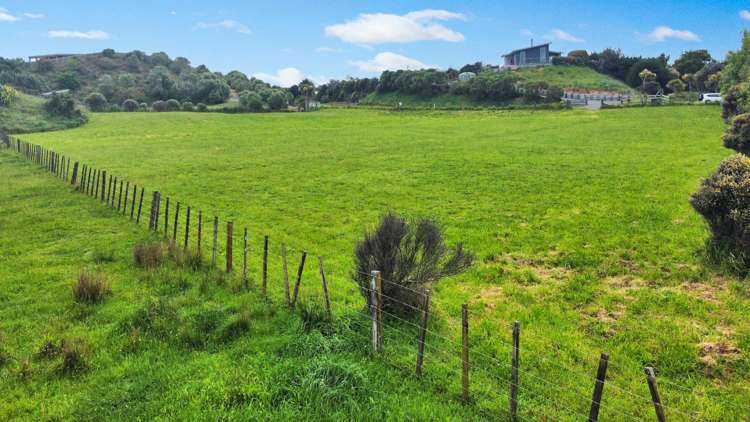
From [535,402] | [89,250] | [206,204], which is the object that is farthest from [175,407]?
[206,204]

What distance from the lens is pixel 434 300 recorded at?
462 inches

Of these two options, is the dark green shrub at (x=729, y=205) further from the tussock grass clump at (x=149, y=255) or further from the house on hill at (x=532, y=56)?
the house on hill at (x=532, y=56)

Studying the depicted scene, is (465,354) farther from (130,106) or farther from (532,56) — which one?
(532,56)

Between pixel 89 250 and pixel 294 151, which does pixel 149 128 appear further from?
pixel 89 250

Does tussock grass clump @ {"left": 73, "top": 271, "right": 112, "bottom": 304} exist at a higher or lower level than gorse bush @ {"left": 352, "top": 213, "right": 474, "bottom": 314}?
lower

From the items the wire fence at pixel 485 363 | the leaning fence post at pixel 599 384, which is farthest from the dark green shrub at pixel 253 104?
the leaning fence post at pixel 599 384

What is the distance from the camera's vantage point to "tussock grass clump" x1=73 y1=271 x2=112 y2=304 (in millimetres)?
11453

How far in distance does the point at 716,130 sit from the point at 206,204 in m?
47.2

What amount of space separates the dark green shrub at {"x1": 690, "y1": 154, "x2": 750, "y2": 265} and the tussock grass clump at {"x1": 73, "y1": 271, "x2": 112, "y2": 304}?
16.9 m

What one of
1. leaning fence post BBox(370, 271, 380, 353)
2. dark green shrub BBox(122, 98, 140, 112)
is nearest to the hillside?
dark green shrub BBox(122, 98, 140, 112)

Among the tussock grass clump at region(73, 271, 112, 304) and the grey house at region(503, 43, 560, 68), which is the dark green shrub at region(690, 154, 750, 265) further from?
the grey house at region(503, 43, 560, 68)

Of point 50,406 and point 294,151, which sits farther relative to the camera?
point 294,151

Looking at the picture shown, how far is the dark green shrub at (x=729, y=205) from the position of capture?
12.7m

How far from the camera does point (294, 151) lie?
44219mm
